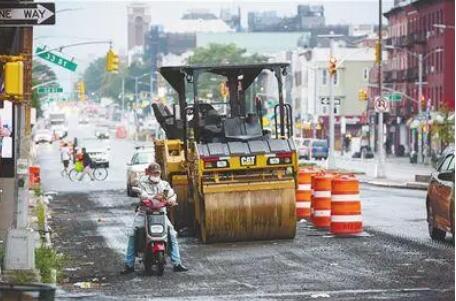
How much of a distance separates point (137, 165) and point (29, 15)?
2764 centimetres

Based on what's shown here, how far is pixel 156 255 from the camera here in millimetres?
19781

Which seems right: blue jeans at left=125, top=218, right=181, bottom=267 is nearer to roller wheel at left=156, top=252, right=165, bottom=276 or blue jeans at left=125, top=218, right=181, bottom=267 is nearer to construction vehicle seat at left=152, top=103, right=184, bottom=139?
roller wheel at left=156, top=252, right=165, bottom=276

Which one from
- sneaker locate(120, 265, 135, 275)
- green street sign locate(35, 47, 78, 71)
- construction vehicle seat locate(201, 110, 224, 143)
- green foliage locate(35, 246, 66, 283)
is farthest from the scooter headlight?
green street sign locate(35, 47, 78, 71)

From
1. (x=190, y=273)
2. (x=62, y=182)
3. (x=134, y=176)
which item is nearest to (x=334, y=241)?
(x=190, y=273)

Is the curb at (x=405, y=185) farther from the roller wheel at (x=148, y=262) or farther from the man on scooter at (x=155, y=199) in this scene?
the roller wheel at (x=148, y=262)

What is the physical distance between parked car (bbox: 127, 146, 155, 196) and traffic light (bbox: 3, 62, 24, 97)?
→ 25.8 m

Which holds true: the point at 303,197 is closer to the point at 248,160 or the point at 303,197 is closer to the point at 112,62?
the point at 248,160

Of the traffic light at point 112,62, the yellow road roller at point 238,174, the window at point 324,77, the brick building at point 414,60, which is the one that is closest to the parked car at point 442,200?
the yellow road roller at point 238,174

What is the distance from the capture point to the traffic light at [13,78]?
18.2 meters

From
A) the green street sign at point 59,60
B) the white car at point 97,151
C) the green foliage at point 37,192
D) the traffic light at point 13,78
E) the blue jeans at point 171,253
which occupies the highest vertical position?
the green street sign at point 59,60

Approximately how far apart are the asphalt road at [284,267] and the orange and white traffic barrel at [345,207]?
39cm

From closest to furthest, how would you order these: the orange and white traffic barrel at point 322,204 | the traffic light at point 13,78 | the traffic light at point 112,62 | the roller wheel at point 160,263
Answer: the traffic light at point 13,78 → the roller wheel at point 160,263 → the orange and white traffic barrel at point 322,204 → the traffic light at point 112,62

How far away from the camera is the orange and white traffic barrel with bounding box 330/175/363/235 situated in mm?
25703

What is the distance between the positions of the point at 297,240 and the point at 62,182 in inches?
1470
